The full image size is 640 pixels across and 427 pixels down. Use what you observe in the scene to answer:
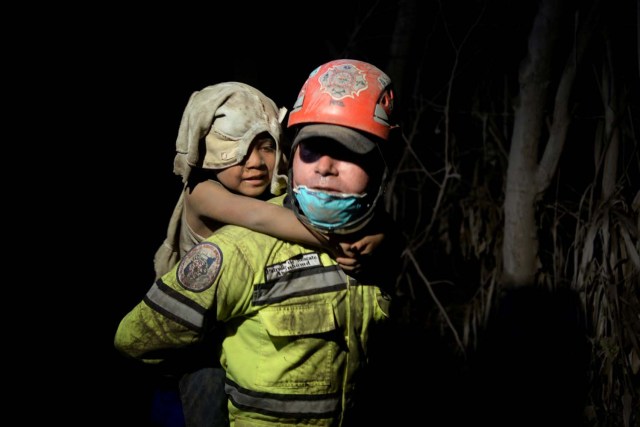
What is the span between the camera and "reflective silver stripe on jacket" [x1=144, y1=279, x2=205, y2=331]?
145cm

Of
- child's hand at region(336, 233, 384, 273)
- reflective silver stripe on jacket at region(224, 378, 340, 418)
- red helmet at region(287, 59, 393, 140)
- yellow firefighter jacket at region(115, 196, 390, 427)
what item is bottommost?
reflective silver stripe on jacket at region(224, 378, 340, 418)

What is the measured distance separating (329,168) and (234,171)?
16.9 inches

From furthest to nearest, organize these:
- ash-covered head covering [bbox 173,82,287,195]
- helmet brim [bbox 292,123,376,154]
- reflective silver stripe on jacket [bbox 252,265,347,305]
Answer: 1. ash-covered head covering [bbox 173,82,287,195]
2. reflective silver stripe on jacket [bbox 252,265,347,305]
3. helmet brim [bbox 292,123,376,154]

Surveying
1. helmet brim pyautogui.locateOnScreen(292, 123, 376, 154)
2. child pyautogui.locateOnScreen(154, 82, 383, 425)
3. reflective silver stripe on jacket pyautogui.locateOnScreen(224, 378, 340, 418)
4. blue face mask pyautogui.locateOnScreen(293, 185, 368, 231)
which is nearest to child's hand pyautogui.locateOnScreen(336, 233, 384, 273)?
child pyautogui.locateOnScreen(154, 82, 383, 425)

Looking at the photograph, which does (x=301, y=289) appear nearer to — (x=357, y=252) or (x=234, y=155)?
(x=357, y=252)

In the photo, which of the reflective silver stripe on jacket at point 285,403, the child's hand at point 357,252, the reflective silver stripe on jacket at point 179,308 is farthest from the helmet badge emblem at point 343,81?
the reflective silver stripe on jacket at point 285,403

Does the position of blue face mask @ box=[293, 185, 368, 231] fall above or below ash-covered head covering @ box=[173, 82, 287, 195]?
below

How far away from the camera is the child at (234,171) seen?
1544mm

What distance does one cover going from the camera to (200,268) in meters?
1.46

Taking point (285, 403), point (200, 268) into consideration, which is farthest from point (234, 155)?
point (285, 403)

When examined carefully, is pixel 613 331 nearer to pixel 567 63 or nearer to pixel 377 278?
pixel 567 63

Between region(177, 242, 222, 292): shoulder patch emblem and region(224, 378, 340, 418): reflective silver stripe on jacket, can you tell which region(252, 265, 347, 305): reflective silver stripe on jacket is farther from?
region(224, 378, 340, 418): reflective silver stripe on jacket

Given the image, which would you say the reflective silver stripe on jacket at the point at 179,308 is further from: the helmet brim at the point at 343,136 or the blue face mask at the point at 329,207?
the helmet brim at the point at 343,136

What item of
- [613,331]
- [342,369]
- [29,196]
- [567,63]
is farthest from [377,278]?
[29,196]
